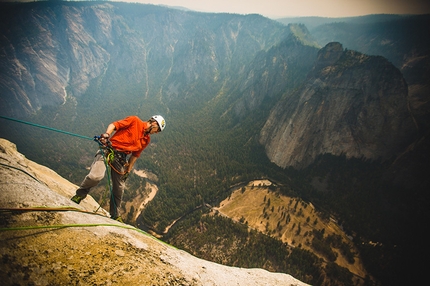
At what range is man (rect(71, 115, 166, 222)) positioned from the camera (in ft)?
23.3

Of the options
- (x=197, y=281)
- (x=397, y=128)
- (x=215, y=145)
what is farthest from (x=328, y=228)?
(x=197, y=281)

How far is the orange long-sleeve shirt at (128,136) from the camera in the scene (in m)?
7.55

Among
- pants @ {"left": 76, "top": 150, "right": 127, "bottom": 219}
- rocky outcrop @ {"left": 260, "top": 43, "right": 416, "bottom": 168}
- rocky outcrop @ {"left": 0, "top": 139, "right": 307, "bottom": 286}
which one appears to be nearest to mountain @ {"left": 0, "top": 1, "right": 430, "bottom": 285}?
rocky outcrop @ {"left": 260, "top": 43, "right": 416, "bottom": 168}

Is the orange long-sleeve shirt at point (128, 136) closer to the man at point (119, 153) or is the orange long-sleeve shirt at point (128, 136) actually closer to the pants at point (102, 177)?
the man at point (119, 153)

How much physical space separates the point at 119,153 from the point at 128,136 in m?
0.72

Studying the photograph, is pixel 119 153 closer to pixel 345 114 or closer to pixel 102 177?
pixel 102 177

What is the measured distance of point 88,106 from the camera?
17500cm

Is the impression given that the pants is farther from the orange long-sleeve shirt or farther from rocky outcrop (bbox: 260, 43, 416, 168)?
rocky outcrop (bbox: 260, 43, 416, 168)

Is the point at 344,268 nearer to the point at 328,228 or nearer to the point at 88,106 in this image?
the point at 328,228

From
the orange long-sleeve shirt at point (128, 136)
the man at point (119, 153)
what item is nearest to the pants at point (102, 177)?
the man at point (119, 153)

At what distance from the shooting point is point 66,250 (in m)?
4.00

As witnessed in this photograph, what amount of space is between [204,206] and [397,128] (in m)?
72.9

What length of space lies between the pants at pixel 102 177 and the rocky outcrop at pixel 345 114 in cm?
8495

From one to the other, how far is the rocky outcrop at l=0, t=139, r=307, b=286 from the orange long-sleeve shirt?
270cm
